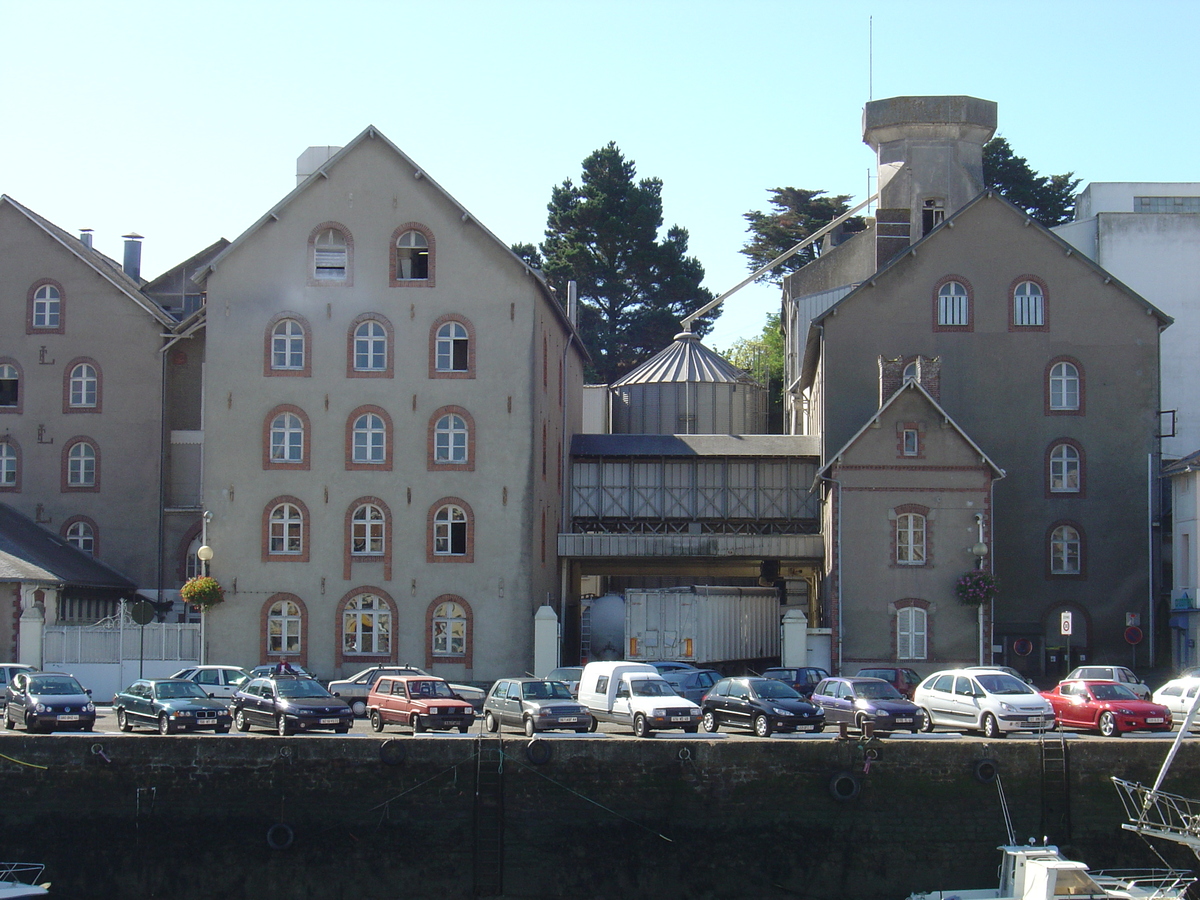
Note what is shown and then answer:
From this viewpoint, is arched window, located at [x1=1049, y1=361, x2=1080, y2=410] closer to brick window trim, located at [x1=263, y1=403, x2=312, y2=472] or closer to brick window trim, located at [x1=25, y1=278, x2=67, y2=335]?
brick window trim, located at [x1=263, y1=403, x2=312, y2=472]

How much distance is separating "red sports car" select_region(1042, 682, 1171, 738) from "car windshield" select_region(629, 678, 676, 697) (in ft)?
28.4

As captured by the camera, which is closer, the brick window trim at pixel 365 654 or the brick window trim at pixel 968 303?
the brick window trim at pixel 365 654

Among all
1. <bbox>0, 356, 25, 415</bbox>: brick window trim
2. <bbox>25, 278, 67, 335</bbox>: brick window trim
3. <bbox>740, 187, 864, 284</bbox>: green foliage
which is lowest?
<bbox>0, 356, 25, 415</bbox>: brick window trim

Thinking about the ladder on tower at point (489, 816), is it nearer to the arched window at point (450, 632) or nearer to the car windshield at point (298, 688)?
the car windshield at point (298, 688)

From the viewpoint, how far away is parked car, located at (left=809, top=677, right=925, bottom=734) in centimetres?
3241

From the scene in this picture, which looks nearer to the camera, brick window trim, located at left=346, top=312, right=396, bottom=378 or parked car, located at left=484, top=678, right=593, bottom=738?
parked car, located at left=484, top=678, right=593, bottom=738

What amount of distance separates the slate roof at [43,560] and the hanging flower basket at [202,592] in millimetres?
3847

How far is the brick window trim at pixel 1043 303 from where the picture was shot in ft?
162

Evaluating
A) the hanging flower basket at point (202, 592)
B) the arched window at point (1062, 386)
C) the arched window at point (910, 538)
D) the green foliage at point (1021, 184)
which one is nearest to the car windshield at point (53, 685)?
the hanging flower basket at point (202, 592)

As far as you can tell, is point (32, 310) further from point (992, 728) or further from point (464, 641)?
point (992, 728)

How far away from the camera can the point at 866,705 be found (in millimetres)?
32906

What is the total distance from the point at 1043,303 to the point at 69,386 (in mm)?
33599

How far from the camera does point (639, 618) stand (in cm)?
4762

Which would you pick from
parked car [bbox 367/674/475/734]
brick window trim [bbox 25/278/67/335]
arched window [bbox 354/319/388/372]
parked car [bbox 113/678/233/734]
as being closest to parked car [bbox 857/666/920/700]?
parked car [bbox 367/674/475/734]
